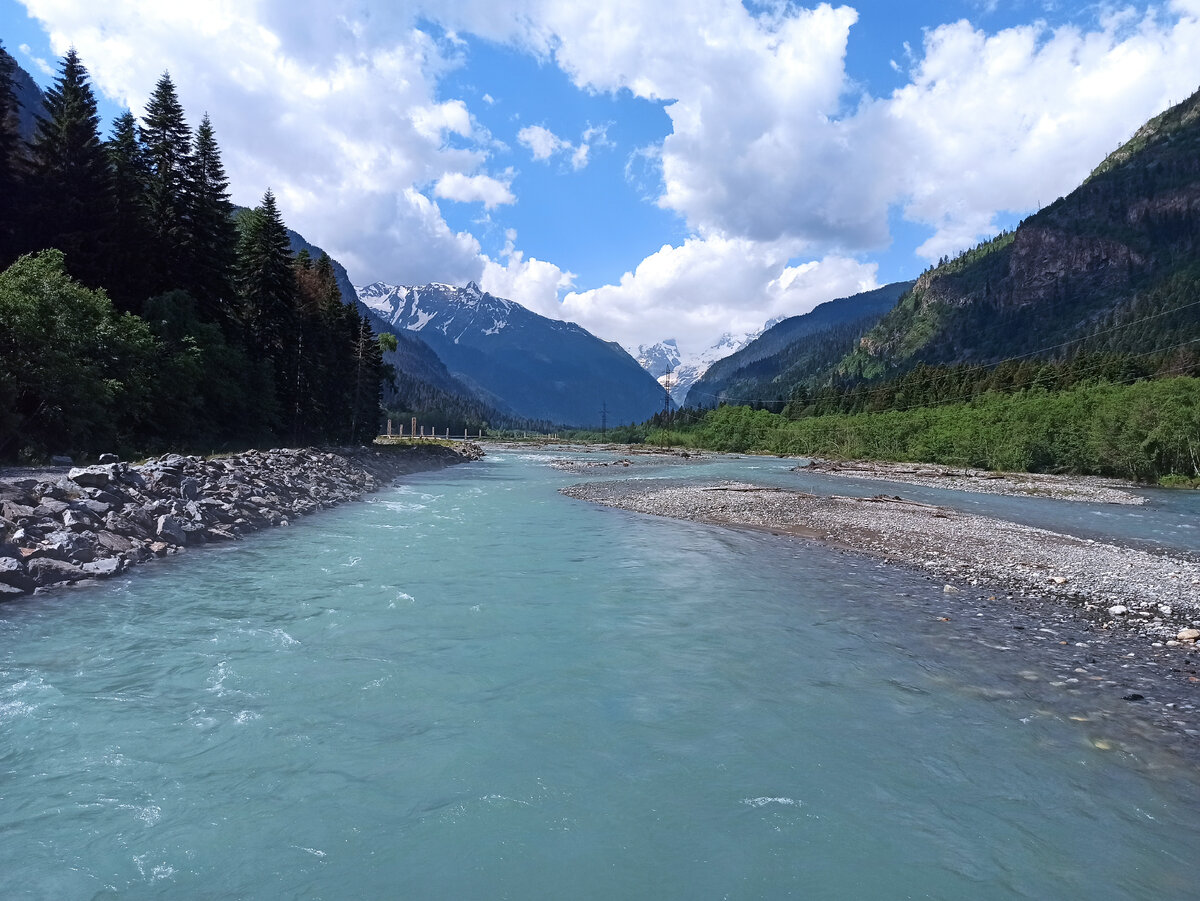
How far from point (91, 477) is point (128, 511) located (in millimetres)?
1644

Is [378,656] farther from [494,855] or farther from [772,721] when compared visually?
[772,721]

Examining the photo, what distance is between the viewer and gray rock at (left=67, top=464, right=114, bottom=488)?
1688cm

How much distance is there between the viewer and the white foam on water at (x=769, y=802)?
6.18 meters

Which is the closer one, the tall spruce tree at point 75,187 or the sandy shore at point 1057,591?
the sandy shore at point 1057,591

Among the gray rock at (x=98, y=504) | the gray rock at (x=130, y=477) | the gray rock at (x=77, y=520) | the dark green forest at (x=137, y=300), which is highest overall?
the dark green forest at (x=137, y=300)

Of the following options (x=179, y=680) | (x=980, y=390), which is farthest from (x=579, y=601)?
(x=980, y=390)

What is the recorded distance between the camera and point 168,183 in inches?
1746

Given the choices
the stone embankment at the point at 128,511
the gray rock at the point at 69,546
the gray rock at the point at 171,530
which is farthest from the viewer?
the gray rock at the point at 171,530

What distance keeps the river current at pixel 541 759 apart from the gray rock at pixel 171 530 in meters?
4.11

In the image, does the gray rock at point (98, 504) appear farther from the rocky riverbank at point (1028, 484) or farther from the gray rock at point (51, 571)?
the rocky riverbank at point (1028, 484)

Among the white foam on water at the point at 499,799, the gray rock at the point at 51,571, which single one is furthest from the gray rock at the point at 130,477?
the white foam on water at the point at 499,799

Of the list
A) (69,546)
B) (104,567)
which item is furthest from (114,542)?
(104,567)

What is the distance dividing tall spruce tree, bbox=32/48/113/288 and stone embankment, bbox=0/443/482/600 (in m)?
16.8

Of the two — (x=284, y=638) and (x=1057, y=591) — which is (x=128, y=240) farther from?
(x=1057, y=591)
